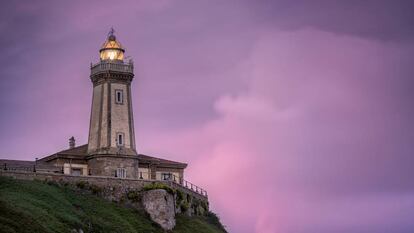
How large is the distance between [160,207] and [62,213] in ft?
45.9

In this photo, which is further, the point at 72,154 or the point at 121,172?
the point at 72,154

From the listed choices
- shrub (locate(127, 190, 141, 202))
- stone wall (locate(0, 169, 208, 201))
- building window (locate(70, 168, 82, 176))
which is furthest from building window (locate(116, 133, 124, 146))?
shrub (locate(127, 190, 141, 202))

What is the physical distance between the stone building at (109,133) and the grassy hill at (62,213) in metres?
7.33

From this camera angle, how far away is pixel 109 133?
305 feet

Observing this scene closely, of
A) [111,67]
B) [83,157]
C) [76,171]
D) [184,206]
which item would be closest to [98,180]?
[76,171]

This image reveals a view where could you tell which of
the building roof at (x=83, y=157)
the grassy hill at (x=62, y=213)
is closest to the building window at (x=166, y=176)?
the building roof at (x=83, y=157)

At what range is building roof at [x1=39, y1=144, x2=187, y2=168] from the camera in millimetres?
92375

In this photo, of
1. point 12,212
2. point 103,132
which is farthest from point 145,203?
point 12,212

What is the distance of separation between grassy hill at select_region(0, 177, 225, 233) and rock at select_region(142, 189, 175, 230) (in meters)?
0.77

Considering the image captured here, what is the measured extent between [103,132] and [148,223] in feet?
39.7

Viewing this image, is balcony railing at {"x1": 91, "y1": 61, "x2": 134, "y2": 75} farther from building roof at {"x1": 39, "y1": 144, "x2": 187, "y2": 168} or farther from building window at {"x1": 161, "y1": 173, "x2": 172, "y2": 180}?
building window at {"x1": 161, "y1": 173, "x2": 172, "y2": 180}

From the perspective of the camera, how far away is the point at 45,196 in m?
77.1

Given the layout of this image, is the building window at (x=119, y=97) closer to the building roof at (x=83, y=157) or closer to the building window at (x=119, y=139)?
the building window at (x=119, y=139)

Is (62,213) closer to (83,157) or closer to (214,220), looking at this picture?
(83,157)
